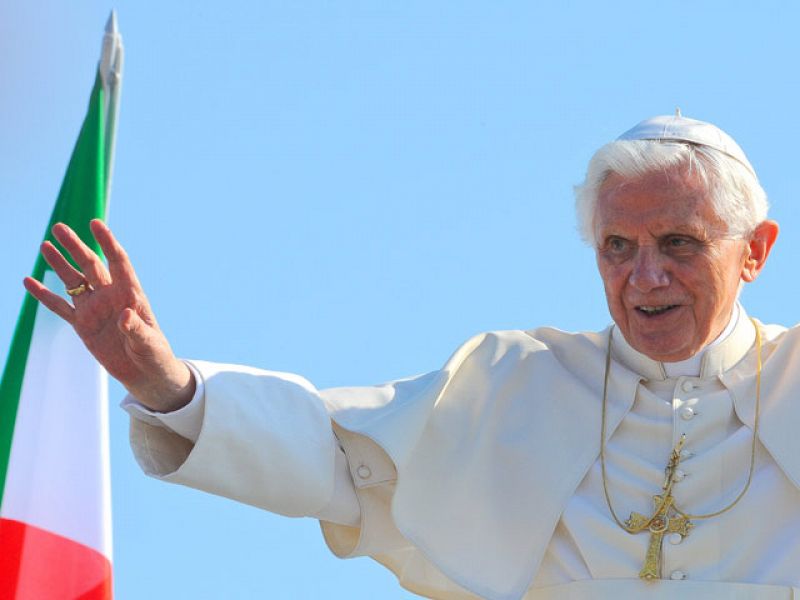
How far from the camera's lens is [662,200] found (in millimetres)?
6164

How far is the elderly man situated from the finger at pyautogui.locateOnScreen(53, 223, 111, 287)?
11.6 inches

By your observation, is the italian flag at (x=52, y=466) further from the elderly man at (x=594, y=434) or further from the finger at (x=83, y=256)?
the finger at (x=83, y=256)

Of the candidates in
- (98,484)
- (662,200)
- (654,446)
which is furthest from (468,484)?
(98,484)

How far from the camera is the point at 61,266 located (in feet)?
17.9

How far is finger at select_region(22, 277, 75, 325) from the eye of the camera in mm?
5500

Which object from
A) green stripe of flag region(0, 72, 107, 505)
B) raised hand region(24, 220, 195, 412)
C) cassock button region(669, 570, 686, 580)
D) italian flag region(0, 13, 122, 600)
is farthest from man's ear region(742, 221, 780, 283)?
green stripe of flag region(0, 72, 107, 505)

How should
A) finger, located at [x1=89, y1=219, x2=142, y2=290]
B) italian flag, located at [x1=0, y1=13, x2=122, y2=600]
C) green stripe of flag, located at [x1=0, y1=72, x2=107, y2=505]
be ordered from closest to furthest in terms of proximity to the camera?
finger, located at [x1=89, y1=219, x2=142, y2=290] < italian flag, located at [x1=0, y1=13, x2=122, y2=600] < green stripe of flag, located at [x1=0, y1=72, x2=107, y2=505]

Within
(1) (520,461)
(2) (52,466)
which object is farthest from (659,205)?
(2) (52,466)

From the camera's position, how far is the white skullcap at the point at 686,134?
6430 millimetres

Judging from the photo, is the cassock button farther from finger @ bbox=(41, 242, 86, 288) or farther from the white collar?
finger @ bbox=(41, 242, 86, 288)

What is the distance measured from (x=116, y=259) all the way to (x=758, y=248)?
2.15 meters

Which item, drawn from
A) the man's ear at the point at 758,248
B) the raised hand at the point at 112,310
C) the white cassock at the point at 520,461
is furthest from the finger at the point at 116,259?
the man's ear at the point at 758,248

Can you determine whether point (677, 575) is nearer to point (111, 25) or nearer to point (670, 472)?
point (670, 472)

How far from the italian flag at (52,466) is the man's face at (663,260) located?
311cm
